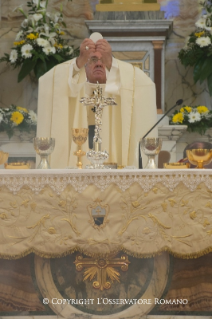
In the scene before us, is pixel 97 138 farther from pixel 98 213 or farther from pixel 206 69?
pixel 206 69

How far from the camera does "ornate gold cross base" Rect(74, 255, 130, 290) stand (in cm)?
266

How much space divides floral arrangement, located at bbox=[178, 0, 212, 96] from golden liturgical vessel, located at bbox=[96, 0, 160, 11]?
514mm

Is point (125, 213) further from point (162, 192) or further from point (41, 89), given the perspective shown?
point (41, 89)

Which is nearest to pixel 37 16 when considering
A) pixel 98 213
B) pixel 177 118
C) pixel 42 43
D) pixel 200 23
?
pixel 42 43

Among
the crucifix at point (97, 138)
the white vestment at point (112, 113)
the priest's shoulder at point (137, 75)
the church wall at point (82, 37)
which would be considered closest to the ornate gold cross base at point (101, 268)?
the crucifix at point (97, 138)

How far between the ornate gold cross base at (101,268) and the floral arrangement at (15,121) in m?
3.61

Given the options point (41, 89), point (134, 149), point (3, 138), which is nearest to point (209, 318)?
point (134, 149)

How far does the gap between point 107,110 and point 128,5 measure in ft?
8.22

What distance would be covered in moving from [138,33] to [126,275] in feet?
13.4

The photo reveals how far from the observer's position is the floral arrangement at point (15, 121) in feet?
20.0

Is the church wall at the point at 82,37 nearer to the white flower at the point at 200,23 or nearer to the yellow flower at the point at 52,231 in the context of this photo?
the white flower at the point at 200,23

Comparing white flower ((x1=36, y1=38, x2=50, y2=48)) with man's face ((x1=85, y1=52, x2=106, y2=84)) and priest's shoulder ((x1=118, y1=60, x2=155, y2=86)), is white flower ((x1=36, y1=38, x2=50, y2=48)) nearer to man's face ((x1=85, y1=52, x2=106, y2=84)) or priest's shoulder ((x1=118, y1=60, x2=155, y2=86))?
priest's shoulder ((x1=118, y1=60, x2=155, y2=86))

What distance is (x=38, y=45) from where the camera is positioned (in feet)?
20.9

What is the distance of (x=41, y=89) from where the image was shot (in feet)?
13.9
